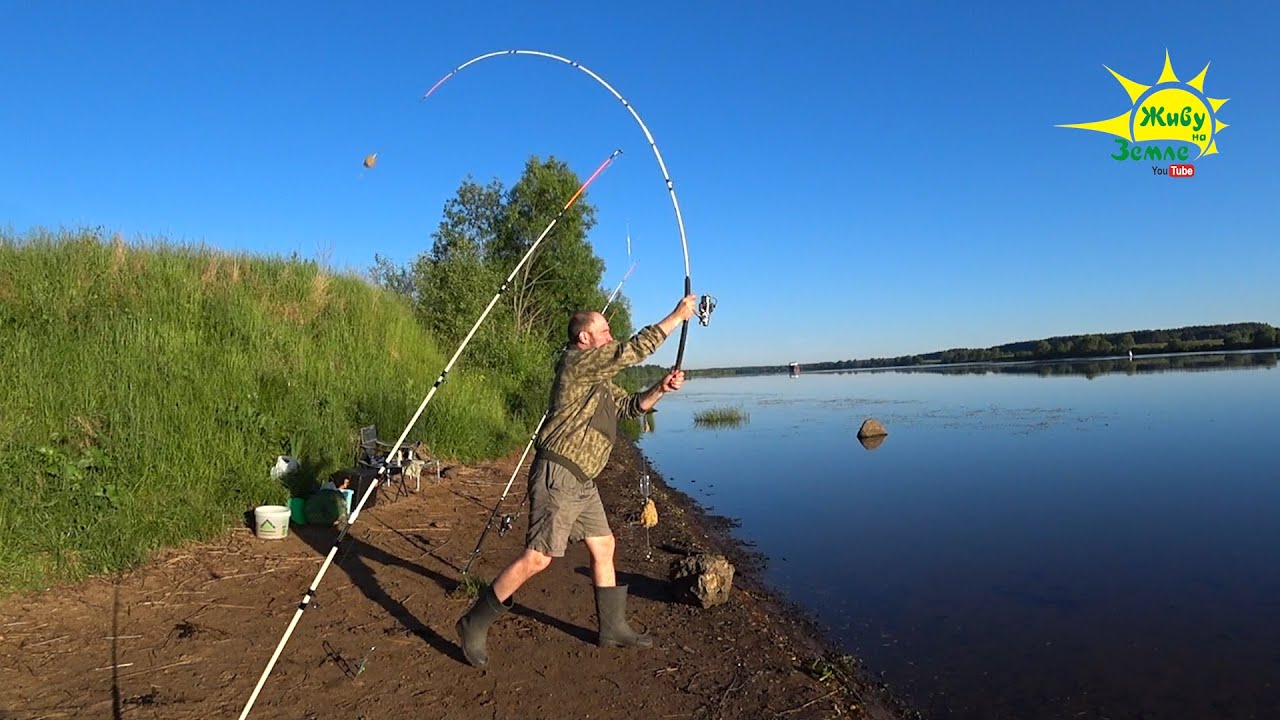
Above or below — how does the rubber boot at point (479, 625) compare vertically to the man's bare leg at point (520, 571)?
below

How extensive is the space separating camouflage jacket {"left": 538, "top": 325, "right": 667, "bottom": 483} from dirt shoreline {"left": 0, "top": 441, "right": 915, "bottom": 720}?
135 cm

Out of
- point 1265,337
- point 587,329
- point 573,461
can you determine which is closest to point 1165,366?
point 1265,337

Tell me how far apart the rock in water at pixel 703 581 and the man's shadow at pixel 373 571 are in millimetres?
1934

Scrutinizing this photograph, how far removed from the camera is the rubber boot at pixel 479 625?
4340 mm

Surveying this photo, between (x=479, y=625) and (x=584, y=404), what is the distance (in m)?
1.50

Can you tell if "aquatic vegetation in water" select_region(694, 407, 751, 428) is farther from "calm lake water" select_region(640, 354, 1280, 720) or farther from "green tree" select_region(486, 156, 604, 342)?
"calm lake water" select_region(640, 354, 1280, 720)

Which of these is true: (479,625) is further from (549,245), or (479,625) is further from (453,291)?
(549,245)

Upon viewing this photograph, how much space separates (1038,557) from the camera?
367 inches

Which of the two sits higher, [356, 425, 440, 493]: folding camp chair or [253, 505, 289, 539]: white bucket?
[356, 425, 440, 493]: folding camp chair

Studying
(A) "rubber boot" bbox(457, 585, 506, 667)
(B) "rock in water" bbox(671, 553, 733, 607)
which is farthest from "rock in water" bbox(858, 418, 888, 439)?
(A) "rubber boot" bbox(457, 585, 506, 667)

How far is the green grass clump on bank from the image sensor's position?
245 inches

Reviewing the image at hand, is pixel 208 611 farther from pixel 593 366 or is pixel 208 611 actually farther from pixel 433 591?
pixel 593 366

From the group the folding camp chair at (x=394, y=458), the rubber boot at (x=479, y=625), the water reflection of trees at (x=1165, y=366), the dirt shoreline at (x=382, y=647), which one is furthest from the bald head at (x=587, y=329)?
the water reflection of trees at (x=1165, y=366)

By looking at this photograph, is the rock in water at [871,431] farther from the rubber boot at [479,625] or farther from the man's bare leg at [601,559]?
the rubber boot at [479,625]
